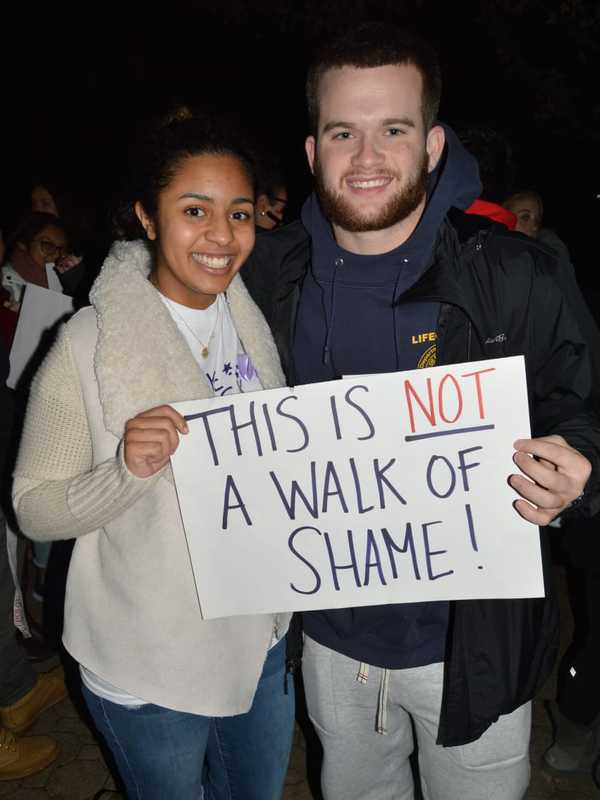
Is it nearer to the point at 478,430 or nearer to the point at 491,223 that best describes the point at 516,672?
the point at 478,430

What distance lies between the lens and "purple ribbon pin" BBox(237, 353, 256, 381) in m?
1.79

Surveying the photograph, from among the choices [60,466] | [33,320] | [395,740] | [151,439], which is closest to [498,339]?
[151,439]

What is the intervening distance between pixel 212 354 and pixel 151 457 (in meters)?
0.38

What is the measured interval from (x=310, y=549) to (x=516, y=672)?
60cm

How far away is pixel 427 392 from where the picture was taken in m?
1.48

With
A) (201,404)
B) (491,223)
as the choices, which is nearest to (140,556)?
(201,404)

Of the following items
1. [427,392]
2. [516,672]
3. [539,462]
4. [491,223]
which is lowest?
[516,672]

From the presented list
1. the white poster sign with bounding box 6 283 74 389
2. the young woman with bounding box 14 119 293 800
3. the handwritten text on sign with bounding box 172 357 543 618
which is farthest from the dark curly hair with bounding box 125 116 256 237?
the white poster sign with bounding box 6 283 74 389

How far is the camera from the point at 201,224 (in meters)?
1.61

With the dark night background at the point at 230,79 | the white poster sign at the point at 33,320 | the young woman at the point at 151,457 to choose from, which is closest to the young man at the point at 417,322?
the young woman at the point at 151,457

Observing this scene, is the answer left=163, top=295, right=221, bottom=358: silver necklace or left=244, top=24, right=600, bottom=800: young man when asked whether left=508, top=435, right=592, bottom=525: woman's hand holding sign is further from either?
left=163, top=295, right=221, bottom=358: silver necklace

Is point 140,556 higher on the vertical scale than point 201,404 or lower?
lower

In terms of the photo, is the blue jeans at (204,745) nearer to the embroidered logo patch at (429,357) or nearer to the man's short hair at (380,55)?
the embroidered logo patch at (429,357)

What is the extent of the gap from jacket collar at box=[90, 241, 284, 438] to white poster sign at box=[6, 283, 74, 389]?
1.33 m
